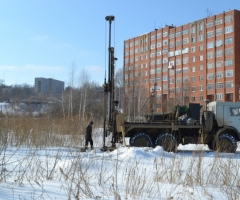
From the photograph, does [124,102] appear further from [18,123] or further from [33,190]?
[33,190]

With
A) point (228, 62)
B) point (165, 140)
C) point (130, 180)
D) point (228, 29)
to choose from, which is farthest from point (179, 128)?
point (228, 29)

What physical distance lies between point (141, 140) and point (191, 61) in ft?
186

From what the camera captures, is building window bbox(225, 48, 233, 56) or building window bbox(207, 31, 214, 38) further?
building window bbox(207, 31, 214, 38)

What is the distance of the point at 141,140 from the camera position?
46.2 ft

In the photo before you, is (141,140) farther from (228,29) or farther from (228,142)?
(228,29)

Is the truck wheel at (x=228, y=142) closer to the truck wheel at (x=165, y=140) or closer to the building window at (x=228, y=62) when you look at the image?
the truck wheel at (x=165, y=140)

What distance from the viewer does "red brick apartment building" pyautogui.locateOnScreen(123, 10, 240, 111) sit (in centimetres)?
5969

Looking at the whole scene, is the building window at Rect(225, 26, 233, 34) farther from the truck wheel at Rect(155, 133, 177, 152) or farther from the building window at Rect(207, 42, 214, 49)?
the truck wheel at Rect(155, 133, 177, 152)

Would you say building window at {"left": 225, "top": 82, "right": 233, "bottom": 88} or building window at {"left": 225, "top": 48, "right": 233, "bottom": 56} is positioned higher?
building window at {"left": 225, "top": 48, "right": 233, "bottom": 56}

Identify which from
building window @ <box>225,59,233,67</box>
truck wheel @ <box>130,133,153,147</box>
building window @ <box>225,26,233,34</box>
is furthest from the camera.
→ building window @ <box>225,26,233,34</box>

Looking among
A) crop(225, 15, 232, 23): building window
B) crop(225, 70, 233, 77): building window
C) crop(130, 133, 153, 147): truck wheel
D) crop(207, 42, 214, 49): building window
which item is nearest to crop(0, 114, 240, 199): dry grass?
crop(130, 133, 153, 147): truck wheel

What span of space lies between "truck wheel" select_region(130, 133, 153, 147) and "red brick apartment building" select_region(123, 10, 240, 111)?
37958 mm

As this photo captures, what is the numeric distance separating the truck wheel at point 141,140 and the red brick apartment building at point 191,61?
37958 mm

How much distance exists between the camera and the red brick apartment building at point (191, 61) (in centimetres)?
5969
